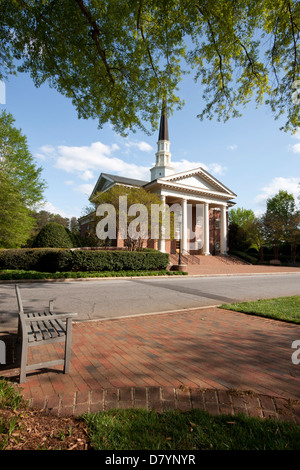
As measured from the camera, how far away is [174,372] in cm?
303

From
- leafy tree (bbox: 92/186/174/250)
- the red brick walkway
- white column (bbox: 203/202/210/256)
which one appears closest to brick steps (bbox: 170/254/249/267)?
white column (bbox: 203/202/210/256)

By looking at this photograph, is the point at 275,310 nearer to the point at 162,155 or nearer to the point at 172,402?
the point at 172,402

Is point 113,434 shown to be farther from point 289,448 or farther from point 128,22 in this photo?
point 128,22

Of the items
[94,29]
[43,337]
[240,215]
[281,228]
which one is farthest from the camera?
[240,215]

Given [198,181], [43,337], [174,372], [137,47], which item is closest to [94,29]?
[137,47]

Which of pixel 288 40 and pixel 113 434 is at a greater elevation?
pixel 288 40

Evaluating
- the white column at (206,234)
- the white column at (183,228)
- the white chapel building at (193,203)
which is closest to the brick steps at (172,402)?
the white chapel building at (193,203)

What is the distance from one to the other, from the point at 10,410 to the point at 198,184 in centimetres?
3726

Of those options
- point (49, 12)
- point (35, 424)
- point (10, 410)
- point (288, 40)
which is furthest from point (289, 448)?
point (49, 12)

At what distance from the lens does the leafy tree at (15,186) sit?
1969 centimetres

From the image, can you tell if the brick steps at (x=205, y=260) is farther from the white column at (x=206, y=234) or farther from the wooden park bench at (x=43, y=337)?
Result: the wooden park bench at (x=43, y=337)

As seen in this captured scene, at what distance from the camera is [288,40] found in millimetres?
6020

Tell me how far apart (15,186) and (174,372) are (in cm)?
2270

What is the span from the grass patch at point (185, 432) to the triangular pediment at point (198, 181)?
31616 millimetres
